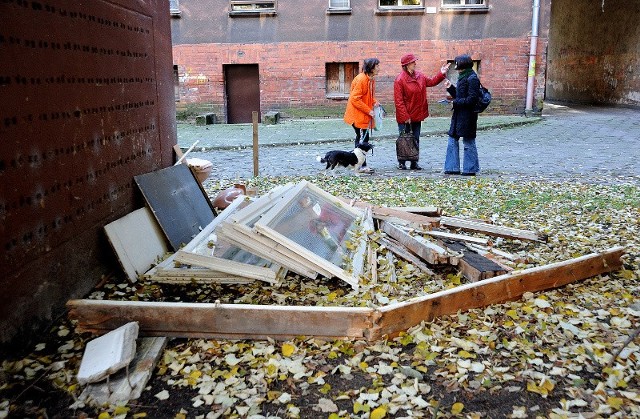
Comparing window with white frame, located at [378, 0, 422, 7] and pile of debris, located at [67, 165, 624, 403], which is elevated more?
window with white frame, located at [378, 0, 422, 7]

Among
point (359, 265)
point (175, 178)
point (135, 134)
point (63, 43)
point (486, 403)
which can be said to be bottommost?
point (486, 403)

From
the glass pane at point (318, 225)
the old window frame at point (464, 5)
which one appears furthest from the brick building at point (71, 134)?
the old window frame at point (464, 5)

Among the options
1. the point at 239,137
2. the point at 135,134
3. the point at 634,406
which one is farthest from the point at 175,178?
the point at 239,137

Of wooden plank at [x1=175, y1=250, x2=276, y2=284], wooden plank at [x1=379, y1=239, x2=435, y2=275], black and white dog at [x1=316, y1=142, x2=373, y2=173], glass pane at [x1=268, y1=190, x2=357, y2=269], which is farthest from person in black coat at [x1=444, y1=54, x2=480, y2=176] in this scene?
wooden plank at [x1=175, y1=250, x2=276, y2=284]

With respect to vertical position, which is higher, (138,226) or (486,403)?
(138,226)

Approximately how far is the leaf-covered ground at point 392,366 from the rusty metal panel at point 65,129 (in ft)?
1.75

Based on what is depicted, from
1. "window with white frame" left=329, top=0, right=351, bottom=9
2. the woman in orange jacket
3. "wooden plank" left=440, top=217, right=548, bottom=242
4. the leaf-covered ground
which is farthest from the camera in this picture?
"window with white frame" left=329, top=0, right=351, bottom=9

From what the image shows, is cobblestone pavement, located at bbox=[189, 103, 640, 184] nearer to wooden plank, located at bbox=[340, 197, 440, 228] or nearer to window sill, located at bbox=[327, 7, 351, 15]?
wooden plank, located at bbox=[340, 197, 440, 228]

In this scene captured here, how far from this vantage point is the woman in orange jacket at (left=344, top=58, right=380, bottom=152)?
9867 millimetres

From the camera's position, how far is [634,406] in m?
2.89

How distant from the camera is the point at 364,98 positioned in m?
10.1

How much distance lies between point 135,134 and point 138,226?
91 centimetres

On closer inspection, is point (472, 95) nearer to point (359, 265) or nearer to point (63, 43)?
point (359, 265)

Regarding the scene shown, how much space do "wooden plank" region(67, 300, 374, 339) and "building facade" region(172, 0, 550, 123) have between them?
1670 centimetres
